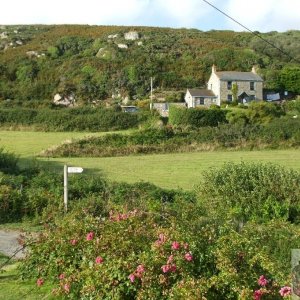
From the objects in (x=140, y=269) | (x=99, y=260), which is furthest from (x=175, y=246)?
(x=99, y=260)

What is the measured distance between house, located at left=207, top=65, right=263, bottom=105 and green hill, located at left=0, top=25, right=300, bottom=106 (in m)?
6.04

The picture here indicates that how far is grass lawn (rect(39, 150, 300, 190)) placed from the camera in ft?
74.2

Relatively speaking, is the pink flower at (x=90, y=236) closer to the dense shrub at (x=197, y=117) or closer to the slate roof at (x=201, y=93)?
the dense shrub at (x=197, y=117)

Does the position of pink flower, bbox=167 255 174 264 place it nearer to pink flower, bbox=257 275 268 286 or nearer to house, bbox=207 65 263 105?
pink flower, bbox=257 275 268 286

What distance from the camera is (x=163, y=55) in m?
82.3

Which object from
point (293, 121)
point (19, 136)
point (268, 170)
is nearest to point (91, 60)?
point (19, 136)

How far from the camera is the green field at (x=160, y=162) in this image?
74.8 ft

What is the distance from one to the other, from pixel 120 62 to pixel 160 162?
49.6 meters

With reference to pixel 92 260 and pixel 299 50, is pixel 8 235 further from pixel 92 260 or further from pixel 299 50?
pixel 299 50

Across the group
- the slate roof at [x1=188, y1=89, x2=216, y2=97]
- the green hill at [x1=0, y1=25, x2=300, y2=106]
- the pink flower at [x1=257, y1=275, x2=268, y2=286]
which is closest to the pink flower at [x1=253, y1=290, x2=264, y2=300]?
the pink flower at [x1=257, y1=275, x2=268, y2=286]

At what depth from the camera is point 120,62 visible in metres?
76.1

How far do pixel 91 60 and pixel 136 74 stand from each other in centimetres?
920

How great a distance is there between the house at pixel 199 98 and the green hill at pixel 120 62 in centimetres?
929

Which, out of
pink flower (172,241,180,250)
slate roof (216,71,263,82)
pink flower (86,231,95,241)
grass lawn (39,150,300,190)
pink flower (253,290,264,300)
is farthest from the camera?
slate roof (216,71,263,82)
